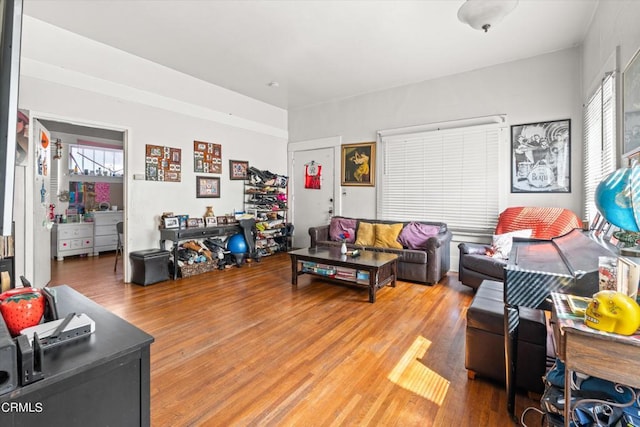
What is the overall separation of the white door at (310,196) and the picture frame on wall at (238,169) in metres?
1.20

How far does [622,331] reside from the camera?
100 cm

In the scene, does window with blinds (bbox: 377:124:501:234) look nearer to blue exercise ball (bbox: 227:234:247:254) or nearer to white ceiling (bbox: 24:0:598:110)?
white ceiling (bbox: 24:0:598:110)

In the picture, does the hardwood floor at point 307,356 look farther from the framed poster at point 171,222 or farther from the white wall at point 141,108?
the white wall at point 141,108

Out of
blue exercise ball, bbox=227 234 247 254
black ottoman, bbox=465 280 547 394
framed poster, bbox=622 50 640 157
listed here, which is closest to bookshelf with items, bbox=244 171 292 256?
blue exercise ball, bbox=227 234 247 254

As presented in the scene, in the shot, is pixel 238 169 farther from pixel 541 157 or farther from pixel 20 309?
pixel 20 309

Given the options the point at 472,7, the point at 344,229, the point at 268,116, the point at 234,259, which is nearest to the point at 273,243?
the point at 234,259

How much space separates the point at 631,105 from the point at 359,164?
3923mm

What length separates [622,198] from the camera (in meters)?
1.15

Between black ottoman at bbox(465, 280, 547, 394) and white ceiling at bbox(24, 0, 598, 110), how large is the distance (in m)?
2.86

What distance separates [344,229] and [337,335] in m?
2.79

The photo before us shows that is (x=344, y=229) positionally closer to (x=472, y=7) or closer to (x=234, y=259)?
(x=234, y=259)

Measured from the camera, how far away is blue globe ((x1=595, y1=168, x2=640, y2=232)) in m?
1.12

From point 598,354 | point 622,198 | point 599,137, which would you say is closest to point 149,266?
point 598,354

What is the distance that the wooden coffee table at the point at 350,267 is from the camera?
345cm
